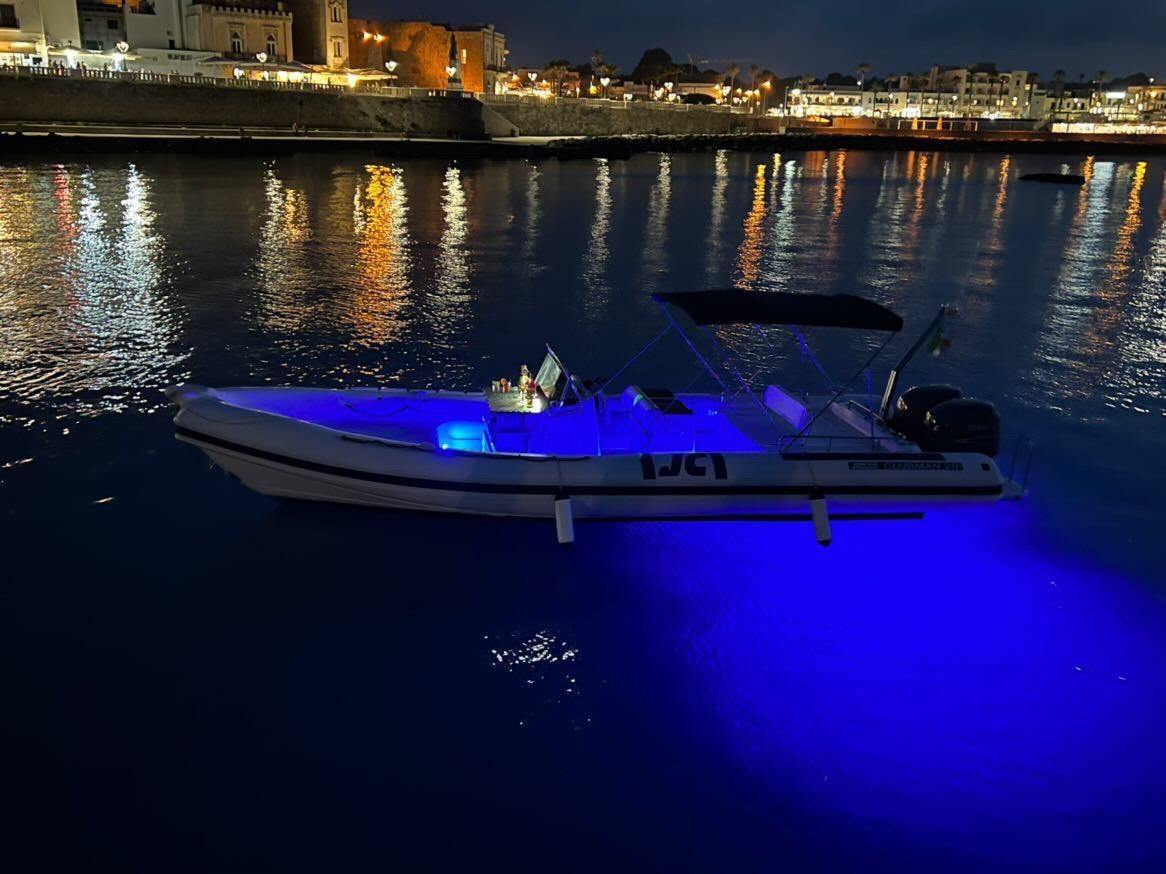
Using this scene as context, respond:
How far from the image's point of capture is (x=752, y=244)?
29062 mm

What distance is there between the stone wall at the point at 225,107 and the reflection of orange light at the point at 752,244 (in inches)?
1301

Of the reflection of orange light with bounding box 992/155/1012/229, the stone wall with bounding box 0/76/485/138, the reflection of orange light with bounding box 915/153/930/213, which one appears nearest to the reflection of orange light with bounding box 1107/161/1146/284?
the reflection of orange light with bounding box 992/155/1012/229

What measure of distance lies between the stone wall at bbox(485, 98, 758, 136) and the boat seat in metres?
72.8

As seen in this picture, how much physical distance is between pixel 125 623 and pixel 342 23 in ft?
271

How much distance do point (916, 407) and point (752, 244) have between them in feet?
69.1

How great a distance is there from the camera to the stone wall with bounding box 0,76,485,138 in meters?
51.2

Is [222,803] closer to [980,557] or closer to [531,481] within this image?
[531,481]

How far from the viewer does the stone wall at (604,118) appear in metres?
80.2

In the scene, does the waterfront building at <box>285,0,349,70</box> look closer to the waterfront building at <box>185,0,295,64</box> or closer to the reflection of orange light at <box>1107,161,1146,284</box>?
the waterfront building at <box>185,0,295,64</box>

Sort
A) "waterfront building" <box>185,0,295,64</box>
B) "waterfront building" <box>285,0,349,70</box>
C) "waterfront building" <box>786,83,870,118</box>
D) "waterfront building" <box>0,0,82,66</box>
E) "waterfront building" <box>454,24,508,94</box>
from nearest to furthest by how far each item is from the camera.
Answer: "waterfront building" <box>0,0,82,66</box> < "waterfront building" <box>185,0,295,64</box> < "waterfront building" <box>285,0,349,70</box> < "waterfront building" <box>454,24,508,94</box> < "waterfront building" <box>786,83,870,118</box>

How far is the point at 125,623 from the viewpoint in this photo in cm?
706

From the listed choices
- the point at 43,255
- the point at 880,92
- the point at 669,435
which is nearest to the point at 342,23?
the point at 43,255

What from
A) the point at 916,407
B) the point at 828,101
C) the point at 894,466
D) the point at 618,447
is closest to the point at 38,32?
the point at 618,447

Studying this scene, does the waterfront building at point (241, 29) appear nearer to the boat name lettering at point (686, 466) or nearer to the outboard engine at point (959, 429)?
the boat name lettering at point (686, 466)
